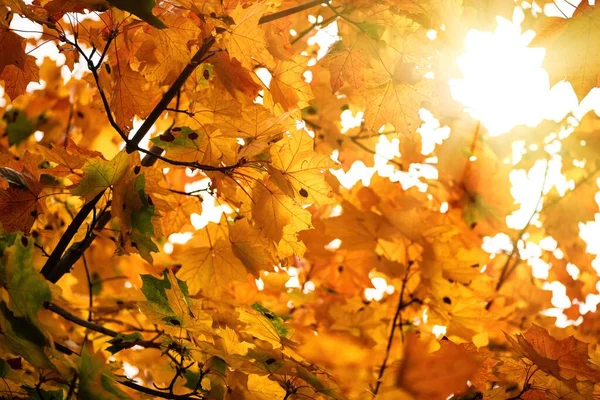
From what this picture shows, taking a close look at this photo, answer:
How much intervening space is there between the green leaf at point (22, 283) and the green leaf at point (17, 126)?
1431 millimetres

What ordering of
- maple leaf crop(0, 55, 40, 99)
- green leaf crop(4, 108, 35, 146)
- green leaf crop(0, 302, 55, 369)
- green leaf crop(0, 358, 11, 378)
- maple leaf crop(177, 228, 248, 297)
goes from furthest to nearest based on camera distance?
green leaf crop(4, 108, 35, 146) < maple leaf crop(177, 228, 248, 297) < maple leaf crop(0, 55, 40, 99) < green leaf crop(0, 358, 11, 378) < green leaf crop(0, 302, 55, 369)

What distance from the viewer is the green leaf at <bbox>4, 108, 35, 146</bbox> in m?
2.01

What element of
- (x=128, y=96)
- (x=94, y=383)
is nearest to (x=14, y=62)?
(x=128, y=96)

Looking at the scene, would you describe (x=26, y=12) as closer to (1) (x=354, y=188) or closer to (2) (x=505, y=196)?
(1) (x=354, y=188)

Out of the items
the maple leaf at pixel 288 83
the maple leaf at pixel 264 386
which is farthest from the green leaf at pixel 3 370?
the maple leaf at pixel 288 83

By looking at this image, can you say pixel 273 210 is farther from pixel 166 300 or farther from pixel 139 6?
pixel 139 6

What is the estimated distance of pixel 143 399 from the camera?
1.00 metres

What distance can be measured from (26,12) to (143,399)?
69 centimetres

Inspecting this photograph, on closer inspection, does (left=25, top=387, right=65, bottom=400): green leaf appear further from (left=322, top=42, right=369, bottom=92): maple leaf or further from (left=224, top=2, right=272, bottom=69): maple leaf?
(left=322, top=42, right=369, bottom=92): maple leaf

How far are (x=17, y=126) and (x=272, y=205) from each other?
1.35 metres

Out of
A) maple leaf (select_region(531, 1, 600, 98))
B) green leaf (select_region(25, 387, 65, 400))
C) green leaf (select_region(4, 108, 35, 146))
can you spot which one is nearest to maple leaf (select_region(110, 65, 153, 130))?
green leaf (select_region(25, 387, 65, 400))

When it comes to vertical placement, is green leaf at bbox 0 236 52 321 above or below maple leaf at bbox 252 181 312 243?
below

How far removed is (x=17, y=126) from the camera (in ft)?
6.65

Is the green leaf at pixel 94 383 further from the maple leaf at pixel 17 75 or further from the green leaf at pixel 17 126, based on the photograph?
the green leaf at pixel 17 126
